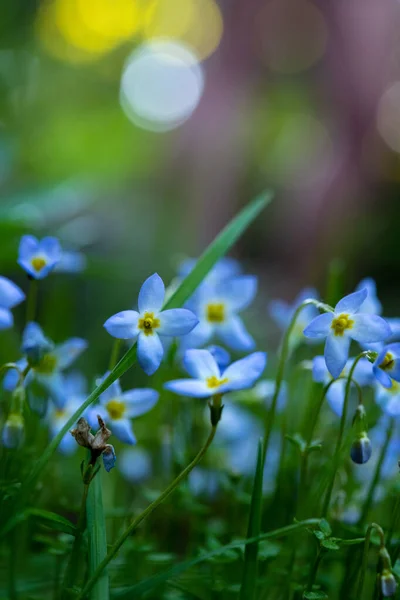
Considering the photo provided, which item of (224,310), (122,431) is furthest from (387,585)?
(224,310)

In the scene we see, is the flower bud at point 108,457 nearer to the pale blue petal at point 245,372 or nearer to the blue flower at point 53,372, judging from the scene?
the pale blue petal at point 245,372

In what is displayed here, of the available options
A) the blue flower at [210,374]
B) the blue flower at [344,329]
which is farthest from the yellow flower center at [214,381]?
the blue flower at [344,329]

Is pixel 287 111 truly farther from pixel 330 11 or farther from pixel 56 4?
pixel 56 4

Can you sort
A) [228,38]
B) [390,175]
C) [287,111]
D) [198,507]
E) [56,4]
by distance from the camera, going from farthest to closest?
[390,175]
[56,4]
[287,111]
[228,38]
[198,507]

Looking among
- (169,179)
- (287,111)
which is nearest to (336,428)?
(169,179)

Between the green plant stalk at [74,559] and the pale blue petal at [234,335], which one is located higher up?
the pale blue petal at [234,335]

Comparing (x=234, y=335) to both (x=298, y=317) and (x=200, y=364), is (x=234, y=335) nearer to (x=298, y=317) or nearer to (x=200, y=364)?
(x=298, y=317)
